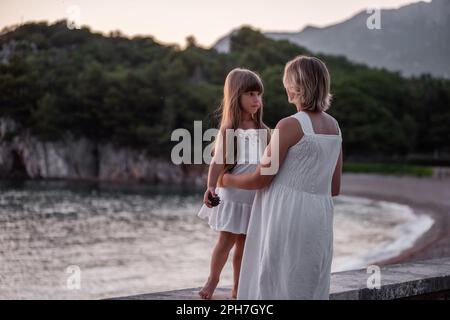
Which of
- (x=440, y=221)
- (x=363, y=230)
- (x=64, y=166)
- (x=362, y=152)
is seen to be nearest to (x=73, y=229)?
(x=363, y=230)

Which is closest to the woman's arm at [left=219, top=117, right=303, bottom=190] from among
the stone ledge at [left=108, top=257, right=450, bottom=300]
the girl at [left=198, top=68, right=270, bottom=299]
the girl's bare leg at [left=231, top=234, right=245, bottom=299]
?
the girl at [left=198, top=68, right=270, bottom=299]

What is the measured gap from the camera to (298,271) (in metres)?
2.88

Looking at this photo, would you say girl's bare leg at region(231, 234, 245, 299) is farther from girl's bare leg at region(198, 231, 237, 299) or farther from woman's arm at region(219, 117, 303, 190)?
woman's arm at region(219, 117, 303, 190)

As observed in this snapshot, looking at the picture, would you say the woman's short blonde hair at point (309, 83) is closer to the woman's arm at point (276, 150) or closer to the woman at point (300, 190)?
the woman at point (300, 190)

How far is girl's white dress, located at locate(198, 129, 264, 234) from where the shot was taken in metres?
3.46

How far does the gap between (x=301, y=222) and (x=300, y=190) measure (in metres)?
0.14

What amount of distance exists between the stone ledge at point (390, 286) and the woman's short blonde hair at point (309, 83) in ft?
4.08

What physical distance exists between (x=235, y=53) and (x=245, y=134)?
229 ft

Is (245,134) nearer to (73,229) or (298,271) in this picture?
(298,271)

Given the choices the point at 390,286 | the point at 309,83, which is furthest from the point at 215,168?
the point at 390,286

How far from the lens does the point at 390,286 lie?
153 inches

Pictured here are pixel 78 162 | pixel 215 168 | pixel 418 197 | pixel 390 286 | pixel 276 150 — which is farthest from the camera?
pixel 78 162

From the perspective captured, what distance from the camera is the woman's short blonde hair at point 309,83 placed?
9.32ft

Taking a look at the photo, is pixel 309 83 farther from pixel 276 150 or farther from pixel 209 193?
pixel 209 193
